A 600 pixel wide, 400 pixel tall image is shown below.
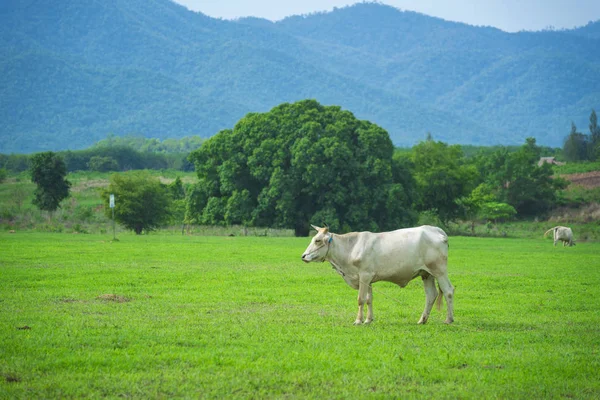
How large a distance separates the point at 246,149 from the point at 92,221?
16949 mm

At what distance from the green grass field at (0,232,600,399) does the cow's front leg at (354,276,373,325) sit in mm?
367

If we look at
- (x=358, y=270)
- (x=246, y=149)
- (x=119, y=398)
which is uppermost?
(x=246, y=149)

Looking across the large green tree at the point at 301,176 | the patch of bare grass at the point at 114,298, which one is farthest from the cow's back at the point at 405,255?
the large green tree at the point at 301,176

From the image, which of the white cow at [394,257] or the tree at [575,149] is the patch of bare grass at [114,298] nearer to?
the white cow at [394,257]

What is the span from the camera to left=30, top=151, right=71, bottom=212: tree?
75188mm

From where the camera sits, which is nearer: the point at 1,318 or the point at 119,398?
the point at 119,398

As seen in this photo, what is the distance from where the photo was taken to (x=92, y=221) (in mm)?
72688

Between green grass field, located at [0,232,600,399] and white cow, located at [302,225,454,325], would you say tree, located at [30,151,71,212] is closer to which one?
green grass field, located at [0,232,600,399]

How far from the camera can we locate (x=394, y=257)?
17266 mm

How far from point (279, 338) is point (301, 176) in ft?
172

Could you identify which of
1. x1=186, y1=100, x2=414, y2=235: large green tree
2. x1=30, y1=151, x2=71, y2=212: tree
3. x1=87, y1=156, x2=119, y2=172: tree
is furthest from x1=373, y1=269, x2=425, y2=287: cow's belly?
x1=87, y1=156, x2=119, y2=172: tree

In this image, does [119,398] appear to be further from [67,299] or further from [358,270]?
[67,299]

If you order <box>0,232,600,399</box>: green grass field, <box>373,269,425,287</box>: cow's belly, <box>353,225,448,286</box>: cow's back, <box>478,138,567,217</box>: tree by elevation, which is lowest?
<box>0,232,600,399</box>: green grass field

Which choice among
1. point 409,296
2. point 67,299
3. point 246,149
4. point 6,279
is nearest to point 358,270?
point 409,296
